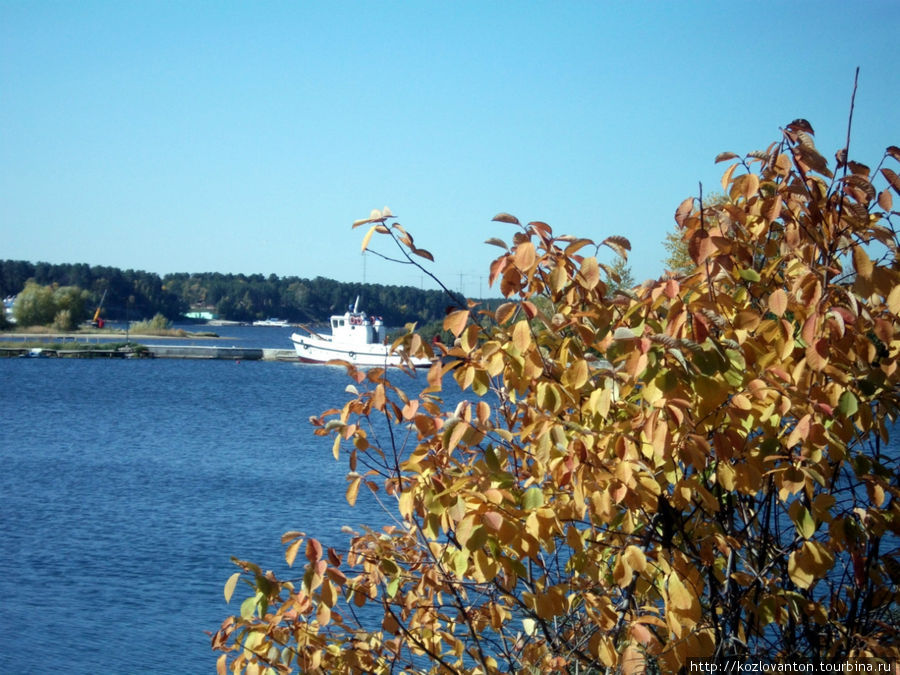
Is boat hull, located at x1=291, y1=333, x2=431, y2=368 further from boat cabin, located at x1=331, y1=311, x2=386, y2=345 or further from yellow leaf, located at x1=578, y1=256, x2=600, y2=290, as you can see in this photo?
yellow leaf, located at x1=578, y1=256, x2=600, y2=290

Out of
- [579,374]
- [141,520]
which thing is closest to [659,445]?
[579,374]

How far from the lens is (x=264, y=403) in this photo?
38.7 meters

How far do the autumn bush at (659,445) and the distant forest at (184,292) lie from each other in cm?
9278

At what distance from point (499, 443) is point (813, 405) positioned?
0.91m

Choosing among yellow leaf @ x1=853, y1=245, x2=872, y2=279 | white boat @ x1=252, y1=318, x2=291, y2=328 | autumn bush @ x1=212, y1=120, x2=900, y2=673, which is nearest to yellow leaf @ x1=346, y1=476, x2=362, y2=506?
autumn bush @ x1=212, y1=120, x2=900, y2=673

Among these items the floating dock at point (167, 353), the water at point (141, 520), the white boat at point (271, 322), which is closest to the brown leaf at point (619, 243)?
the water at point (141, 520)

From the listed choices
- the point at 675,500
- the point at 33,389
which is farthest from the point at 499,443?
the point at 33,389

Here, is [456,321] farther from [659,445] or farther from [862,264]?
[862,264]

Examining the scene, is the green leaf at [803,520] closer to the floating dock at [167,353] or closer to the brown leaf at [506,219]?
the brown leaf at [506,219]

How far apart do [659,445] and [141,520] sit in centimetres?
1378

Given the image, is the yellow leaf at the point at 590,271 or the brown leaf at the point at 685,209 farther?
the brown leaf at the point at 685,209

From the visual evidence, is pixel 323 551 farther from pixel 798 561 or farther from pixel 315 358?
pixel 315 358

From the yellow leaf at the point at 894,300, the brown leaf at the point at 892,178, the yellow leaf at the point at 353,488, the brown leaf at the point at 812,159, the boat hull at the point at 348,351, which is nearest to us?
the yellow leaf at the point at 894,300

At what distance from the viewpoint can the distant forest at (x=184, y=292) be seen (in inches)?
4417
